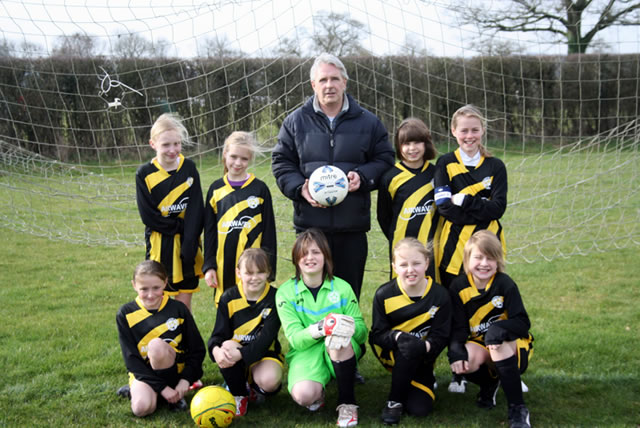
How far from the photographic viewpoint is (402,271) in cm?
307

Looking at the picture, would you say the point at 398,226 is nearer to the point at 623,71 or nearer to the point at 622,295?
the point at 622,295

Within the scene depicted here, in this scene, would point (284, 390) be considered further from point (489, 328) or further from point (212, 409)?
point (489, 328)

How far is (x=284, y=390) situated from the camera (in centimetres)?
352

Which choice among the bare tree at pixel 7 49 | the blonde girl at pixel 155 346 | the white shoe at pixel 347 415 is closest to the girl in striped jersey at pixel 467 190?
the white shoe at pixel 347 415

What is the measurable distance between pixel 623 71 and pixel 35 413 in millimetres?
6417

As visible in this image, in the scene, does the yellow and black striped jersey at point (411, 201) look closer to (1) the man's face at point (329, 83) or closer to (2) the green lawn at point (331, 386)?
(1) the man's face at point (329, 83)

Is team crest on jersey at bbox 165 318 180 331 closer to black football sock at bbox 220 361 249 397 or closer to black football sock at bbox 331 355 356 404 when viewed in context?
black football sock at bbox 220 361 249 397

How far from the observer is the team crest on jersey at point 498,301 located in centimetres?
315

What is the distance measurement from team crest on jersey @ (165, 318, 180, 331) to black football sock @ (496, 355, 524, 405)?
6.12ft

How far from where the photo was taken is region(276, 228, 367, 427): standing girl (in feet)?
9.96

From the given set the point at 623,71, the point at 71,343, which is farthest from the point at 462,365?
the point at 623,71

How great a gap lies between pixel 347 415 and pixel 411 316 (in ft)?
2.15

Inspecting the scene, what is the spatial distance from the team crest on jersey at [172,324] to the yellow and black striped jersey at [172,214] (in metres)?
0.45

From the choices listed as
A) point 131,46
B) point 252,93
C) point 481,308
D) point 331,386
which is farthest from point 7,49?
point 481,308
